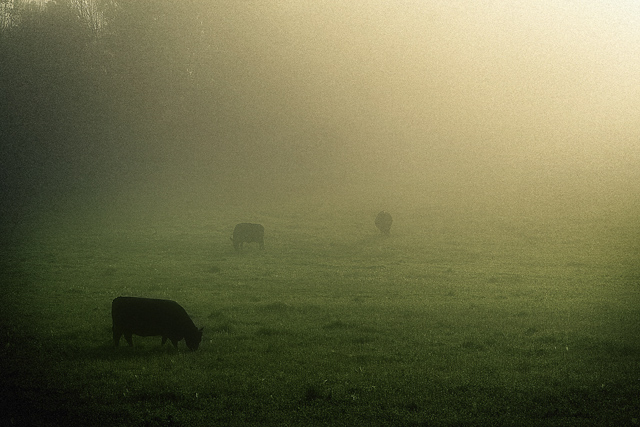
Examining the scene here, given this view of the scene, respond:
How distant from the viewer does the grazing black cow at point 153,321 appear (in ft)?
43.8

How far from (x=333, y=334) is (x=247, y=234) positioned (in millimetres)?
21419

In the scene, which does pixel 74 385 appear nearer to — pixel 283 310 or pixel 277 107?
pixel 283 310

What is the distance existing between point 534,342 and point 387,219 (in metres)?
26.4

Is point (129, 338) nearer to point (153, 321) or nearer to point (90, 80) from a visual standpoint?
point (153, 321)

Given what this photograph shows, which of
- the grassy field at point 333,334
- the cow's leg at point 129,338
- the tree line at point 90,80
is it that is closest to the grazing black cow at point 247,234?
the grassy field at point 333,334

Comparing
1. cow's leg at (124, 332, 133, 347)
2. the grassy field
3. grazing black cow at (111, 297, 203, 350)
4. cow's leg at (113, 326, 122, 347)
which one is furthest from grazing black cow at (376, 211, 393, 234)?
cow's leg at (113, 326, 122, 347)

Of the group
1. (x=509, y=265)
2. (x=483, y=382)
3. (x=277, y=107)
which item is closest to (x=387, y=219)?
(x=509, y=265)

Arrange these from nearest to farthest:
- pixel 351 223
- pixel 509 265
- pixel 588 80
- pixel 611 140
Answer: pixel 509 265
pixel 351 223
pixel 611 140
pixel 588 80

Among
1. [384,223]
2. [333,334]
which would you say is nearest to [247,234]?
[384,223]

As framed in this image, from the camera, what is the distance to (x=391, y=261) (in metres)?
31.4

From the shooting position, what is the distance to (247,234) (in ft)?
118

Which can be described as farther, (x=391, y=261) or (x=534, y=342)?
(x=391, y=261)

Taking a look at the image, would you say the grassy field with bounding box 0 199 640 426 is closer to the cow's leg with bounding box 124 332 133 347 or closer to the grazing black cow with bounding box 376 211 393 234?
the cow's leg with bounding box 124 332 133 347

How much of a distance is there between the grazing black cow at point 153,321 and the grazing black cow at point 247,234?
71.9ft
